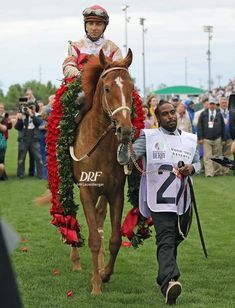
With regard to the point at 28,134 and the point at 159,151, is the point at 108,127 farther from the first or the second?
the point at 28,134

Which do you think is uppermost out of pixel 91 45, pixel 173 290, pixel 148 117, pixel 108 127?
pixel 91 45

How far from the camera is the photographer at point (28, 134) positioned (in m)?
18.7

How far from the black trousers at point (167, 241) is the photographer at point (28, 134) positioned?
12.7m

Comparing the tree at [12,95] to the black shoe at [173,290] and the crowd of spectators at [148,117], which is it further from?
the black shoe at [173,290]

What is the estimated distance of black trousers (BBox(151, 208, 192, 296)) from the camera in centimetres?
585

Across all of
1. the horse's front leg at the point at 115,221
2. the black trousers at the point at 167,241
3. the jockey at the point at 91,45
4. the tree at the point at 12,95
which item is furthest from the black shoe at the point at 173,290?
the tree at the point at 12,95

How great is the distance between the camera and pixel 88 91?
6.57m

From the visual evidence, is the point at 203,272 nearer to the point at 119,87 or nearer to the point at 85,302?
the point at 85,302

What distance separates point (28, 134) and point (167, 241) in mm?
13415

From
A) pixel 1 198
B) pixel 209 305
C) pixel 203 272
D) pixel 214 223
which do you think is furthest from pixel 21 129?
pixel 209 305

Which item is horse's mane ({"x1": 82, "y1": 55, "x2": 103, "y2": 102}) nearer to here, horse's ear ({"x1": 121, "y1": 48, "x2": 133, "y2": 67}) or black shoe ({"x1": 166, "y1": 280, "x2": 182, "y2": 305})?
horse's ear ({"x1": 121, "y1": 48, "x2": 133, "y2": 67})

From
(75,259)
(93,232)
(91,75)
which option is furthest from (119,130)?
(75,259)

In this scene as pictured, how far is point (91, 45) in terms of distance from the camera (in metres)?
7.25

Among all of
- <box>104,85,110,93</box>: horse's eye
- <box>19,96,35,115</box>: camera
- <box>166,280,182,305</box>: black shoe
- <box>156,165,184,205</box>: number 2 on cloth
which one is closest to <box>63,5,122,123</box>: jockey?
<box>104,85,110,93</box>: horse's eye
